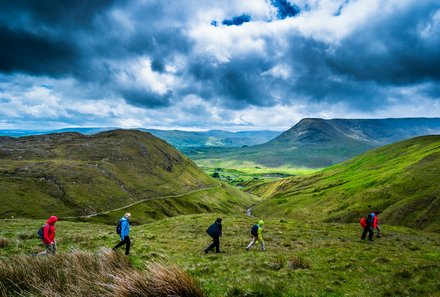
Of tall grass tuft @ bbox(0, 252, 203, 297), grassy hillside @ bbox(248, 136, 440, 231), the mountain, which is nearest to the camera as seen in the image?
tall grass tuft @ bbox(0, 252, 203, 297)

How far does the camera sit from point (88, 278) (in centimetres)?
921

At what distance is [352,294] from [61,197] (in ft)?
425

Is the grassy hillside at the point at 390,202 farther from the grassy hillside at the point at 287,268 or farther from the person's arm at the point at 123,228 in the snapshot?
the person's arm at the point at 123,228

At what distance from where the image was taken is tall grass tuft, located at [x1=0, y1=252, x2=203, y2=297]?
26.3 feet

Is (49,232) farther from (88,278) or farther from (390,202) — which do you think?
(390,202)

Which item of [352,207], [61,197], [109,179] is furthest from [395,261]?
[109,179]

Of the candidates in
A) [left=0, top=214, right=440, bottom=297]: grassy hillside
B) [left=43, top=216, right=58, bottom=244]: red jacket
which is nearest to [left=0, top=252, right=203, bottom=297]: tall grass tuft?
[left=0, top=214, right=440, bottom=297]: grassy hillside

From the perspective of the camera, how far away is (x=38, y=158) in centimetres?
16788

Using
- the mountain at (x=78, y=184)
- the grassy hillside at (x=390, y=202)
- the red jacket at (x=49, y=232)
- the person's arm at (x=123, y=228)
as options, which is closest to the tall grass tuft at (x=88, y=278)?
the red jacket at (x=49, y=232)

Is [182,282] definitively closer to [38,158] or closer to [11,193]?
[11,193]

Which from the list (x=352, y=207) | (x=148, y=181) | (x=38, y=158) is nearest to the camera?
(x=352, y=207)

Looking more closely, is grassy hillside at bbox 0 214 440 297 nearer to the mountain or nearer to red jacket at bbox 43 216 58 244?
red jacket at bbox 43 216 58 244

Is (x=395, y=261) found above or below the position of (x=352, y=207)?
above

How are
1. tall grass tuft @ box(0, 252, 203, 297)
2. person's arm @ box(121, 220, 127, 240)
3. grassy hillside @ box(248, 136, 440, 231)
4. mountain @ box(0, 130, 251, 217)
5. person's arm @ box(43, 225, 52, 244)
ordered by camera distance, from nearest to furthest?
tall grass tuft @ box(0, 252, 203, 297)
person's arm @ box(43, 225, 52, 244)
person's arm @ box(121, 220, 127, 240)
grassy hillside @ box(248, 136, 440, 231)
mountain @ box(0, 130, 251, 217)
